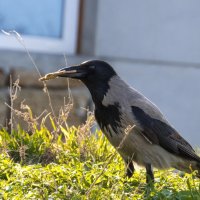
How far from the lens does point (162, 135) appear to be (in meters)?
6.08

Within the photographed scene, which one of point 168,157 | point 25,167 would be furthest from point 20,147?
point 168,157

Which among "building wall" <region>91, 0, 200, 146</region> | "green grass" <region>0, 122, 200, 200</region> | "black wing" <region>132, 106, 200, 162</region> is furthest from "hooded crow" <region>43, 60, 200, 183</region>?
"building wall" <region>91, 0, 200, 146</region>

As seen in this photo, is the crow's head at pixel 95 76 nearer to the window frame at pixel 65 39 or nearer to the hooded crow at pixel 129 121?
the hooded crow at pixel 129 121

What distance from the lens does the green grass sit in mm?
5336

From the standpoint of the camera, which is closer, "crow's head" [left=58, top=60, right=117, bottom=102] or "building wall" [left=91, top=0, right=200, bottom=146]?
"crow's head" [left=58, top=60, right=117, bottom=102]

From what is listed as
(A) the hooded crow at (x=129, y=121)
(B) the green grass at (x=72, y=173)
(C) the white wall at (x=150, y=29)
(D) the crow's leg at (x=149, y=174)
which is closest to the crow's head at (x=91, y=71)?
(A) the hooded crow at (x=129, y=121)

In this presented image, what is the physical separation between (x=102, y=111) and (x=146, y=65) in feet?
16.2

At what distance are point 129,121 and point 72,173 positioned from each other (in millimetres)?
591

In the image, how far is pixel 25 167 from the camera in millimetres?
5824

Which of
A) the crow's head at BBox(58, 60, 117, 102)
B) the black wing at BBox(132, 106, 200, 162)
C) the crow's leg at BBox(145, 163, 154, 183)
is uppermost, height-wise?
the crow's head at BBox(58, 60, 117, 102)

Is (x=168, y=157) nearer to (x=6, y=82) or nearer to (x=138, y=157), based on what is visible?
(x=138, y=157)

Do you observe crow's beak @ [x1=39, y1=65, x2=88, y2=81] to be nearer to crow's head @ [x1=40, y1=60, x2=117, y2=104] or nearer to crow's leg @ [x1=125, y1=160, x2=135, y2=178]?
crow's head @ [x1=40, y1=60, x2=117, y2=104]

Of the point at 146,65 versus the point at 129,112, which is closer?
the point at 129,112

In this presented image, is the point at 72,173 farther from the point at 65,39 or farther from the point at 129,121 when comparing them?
the point at 65,39
